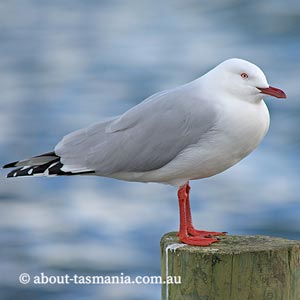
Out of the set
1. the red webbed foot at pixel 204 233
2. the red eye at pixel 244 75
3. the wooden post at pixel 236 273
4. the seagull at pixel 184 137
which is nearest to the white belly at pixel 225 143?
the seagull at pixel 184 137

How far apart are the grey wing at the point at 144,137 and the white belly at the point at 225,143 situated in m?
0.04

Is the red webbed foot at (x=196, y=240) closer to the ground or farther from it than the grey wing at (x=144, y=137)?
closer to the ground

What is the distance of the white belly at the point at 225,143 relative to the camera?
4.44 meters

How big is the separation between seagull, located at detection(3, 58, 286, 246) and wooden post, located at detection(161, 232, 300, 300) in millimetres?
237

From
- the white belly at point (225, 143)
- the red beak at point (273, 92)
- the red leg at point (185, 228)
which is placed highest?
the red beak at point (273, 92)

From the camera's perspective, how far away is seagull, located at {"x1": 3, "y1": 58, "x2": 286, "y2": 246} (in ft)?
14.6

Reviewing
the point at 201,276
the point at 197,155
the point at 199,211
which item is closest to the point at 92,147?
the point at 197,155

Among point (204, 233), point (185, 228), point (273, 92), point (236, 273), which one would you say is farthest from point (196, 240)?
point (273, 92)

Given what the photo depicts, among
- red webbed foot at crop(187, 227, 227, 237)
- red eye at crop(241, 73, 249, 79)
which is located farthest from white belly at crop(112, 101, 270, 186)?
red webbed foot at crop(187, 227, 227, 237)

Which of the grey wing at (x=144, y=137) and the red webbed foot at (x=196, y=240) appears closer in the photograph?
the red webbed foot at (x=196, y=240)

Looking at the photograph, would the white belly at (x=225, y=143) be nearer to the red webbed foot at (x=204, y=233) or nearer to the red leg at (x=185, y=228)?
the red leg at (x=185, y=228)

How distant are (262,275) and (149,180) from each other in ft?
2.93

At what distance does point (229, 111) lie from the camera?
446 cm

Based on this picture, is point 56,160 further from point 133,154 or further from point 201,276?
point 201,276
